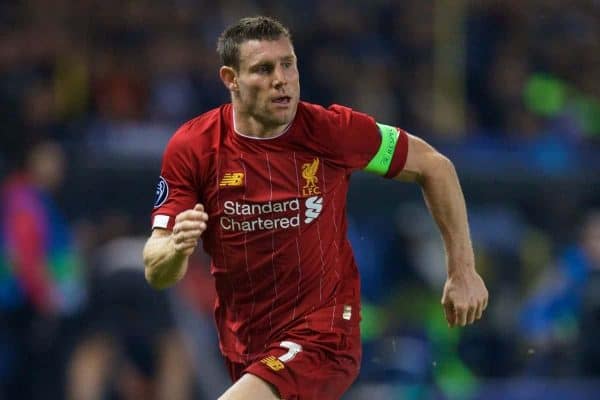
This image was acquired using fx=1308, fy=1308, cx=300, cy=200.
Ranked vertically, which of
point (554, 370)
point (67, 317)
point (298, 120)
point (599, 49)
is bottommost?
point (554, 370)

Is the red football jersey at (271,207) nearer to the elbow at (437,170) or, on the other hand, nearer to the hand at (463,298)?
the elbow at (437,170)

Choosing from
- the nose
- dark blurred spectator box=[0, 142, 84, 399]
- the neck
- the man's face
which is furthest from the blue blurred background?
the nose

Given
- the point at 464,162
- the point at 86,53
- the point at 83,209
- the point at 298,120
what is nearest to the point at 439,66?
the point at 464,162

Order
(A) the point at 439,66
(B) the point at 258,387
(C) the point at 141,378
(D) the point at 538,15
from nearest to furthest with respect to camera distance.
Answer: (B) the point at 258,387 < (C) the point at 141,378 < (A) the point at 439,66 < (D) the point at 538,15

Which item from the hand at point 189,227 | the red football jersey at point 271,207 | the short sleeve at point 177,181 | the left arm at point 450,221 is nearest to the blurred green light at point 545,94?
the left arm at point 450,221

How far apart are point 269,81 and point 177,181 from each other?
1.97 ft

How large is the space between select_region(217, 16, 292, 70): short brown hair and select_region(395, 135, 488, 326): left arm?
0.83 meters

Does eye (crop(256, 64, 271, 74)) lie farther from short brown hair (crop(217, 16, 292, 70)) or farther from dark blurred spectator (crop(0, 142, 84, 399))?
dark blurred spectator (crop(0, 142, 84, 399))

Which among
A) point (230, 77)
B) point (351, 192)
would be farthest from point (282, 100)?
point (351, 192)

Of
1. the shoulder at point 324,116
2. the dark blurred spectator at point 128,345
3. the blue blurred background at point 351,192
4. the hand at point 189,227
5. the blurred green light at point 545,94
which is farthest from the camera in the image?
the blurred green light at point 545,94

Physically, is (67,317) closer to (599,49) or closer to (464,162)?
(464,162)

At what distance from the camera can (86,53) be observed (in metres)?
12.9

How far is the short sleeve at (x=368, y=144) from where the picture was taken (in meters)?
5.93

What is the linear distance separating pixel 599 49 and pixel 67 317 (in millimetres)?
8632
